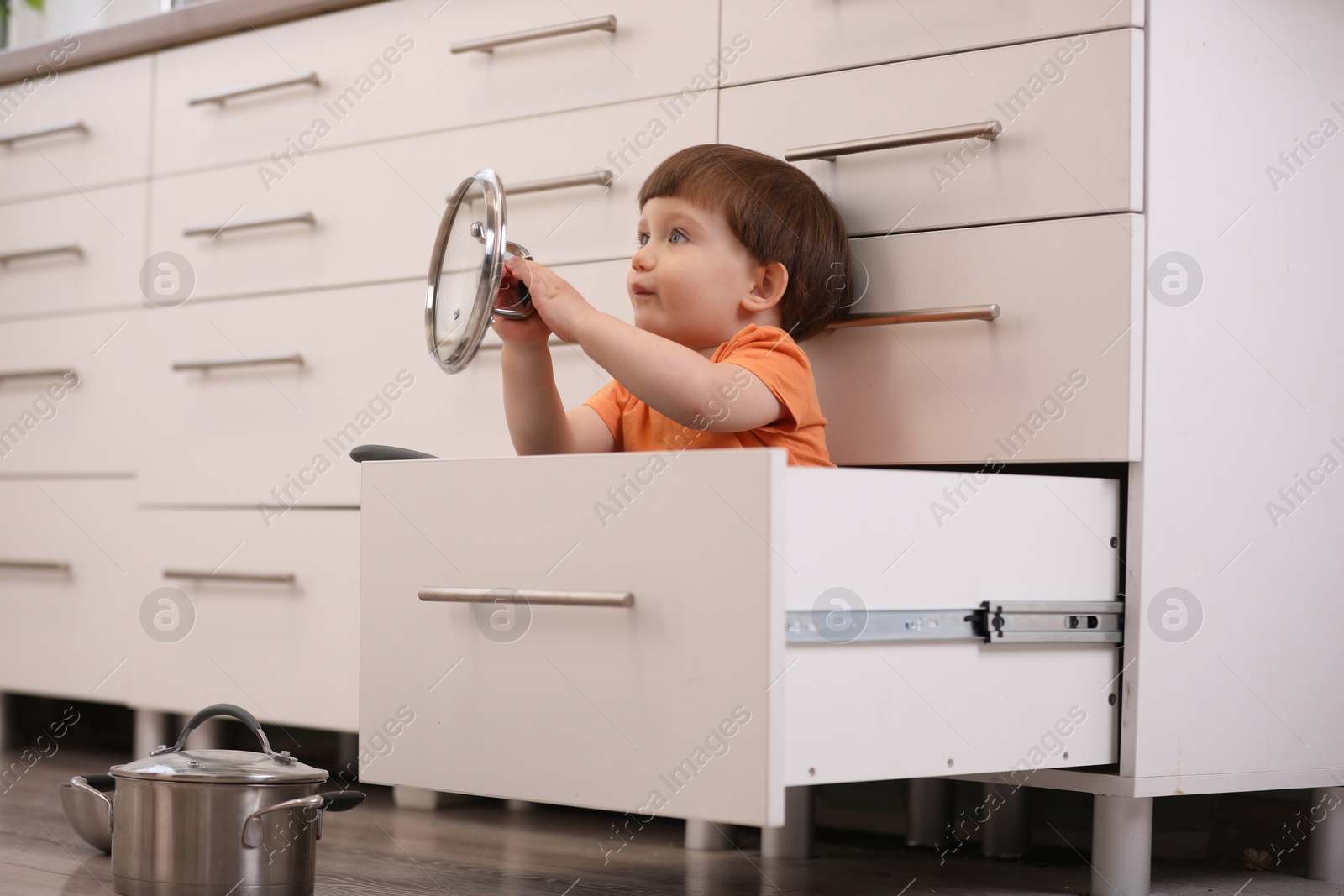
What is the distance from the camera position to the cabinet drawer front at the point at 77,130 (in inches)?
72.9

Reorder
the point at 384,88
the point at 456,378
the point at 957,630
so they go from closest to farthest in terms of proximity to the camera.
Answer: the point at 957,630, the point at 456,378, the point at 384,88

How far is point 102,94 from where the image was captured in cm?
189

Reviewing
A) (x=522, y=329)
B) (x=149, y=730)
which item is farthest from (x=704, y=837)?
(x=149, y=730)

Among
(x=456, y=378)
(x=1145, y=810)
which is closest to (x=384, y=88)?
(x=456, y=378)

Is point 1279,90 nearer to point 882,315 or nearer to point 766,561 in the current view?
point 882,315

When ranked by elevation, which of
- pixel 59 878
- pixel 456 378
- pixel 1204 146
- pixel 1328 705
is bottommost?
pixel 59 878

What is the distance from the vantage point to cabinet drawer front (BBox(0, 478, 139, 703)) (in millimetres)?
1793

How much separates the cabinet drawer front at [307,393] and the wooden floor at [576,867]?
15.4 inches

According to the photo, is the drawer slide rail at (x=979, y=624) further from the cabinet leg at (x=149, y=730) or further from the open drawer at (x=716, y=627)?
the cabinet leg at (x=149, y=730)

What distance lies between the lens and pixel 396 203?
159 centimetres

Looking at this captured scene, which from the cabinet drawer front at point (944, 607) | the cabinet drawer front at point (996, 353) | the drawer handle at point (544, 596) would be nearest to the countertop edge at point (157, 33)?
the cabinet drawer front at point (996, 353)

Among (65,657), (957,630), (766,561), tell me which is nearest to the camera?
(766,561)

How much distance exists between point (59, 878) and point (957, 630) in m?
0.80

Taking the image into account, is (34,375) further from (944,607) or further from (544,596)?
(944,607)
